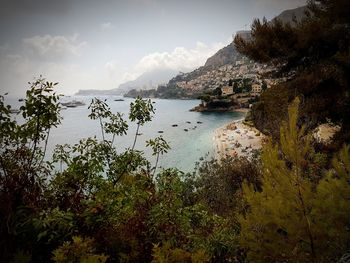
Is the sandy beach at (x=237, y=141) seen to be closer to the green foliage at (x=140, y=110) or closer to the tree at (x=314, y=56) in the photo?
the tree at (x=314, y=56)

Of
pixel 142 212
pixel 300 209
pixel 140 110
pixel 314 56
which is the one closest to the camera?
pixel 300 209

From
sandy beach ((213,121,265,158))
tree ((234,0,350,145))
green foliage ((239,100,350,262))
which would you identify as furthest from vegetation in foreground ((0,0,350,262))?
sandy beach ((213,121,265,158))

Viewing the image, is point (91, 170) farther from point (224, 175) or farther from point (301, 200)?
point (224, 175)

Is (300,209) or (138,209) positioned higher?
(300,209)

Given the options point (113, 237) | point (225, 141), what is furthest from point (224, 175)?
point (225, 141)

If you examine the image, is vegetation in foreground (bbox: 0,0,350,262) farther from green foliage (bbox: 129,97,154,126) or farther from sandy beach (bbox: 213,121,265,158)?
sandy beach (bbox: 213,121,265,158)

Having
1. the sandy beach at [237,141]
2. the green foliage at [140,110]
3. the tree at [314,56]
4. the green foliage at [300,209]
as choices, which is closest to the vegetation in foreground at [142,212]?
the green foliage at [300,209]

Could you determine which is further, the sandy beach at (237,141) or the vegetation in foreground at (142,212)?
the sandy beach at (237,141)

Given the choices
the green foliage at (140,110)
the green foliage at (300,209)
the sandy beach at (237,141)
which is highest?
the green foliage at (140,110)

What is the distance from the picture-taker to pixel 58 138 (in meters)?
45.4

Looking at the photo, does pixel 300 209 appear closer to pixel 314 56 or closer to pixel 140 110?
pixel 140 110

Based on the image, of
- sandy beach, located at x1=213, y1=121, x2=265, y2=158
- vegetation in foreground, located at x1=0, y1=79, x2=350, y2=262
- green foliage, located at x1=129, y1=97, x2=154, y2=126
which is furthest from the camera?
sandy beach, located at x1=213, y1=121, x2=265, y2=158

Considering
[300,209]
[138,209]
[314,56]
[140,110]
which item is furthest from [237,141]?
[300,209]

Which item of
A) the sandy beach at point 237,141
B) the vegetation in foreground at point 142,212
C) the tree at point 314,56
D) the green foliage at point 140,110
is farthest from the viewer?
the sandy beach at point 237,141
